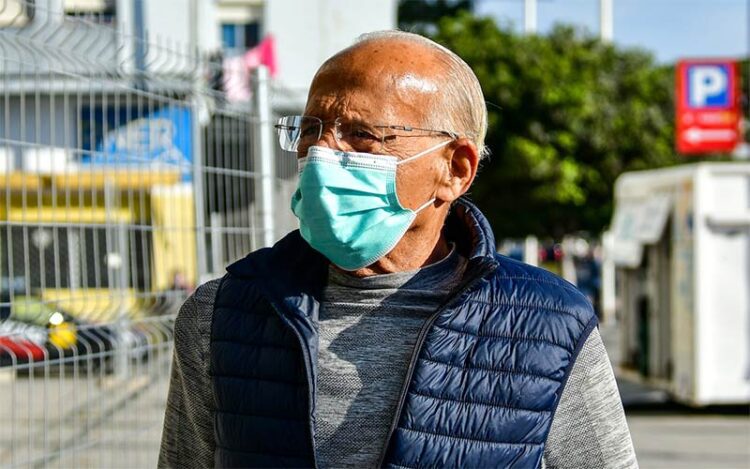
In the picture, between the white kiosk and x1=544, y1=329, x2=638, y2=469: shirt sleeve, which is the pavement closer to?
the white kiosk

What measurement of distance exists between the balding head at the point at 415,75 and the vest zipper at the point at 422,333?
28 centimetres

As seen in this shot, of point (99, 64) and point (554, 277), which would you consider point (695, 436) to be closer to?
point (99, 64)

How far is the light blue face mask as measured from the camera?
2141 mm

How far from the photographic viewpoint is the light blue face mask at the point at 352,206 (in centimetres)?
214

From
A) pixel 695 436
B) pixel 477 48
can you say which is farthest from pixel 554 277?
pixel 477 48

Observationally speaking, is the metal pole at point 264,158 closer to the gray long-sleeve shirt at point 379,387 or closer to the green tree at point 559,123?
the gray long-sleeve shirt at point 379,387

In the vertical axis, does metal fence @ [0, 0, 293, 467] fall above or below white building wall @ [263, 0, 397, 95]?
below

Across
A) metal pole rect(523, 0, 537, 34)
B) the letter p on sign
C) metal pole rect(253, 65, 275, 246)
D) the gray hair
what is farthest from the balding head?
metal pole rect(523, 0, 537, 34)

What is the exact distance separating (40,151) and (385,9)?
21828 millimetres

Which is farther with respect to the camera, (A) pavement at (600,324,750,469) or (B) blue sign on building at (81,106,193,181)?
(A) pavement at (600,324,750,469)

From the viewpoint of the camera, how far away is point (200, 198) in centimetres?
464

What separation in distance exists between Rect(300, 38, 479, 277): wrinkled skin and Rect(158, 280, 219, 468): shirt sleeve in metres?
0.33

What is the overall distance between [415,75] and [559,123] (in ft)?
89.2

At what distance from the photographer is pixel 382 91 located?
6.81 ft
